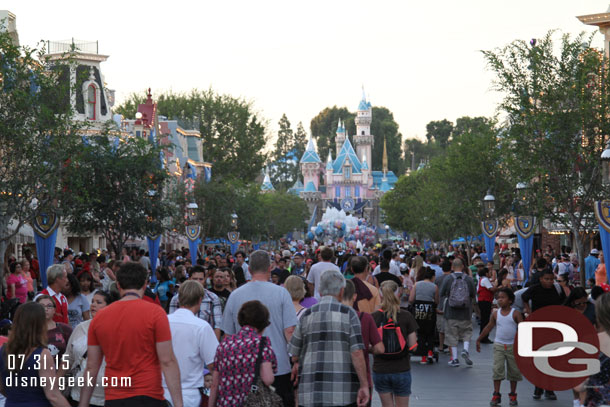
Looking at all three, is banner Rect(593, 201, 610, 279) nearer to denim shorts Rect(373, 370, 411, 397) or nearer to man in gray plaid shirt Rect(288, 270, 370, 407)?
denim shorts Rect(373, 370, 411, 397)

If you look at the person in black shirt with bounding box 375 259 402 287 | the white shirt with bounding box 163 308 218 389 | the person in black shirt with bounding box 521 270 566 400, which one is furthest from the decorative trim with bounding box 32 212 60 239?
the white shirt with bounding box 163 308 218 389

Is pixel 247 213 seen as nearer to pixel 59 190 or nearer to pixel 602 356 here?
pixel 59 190

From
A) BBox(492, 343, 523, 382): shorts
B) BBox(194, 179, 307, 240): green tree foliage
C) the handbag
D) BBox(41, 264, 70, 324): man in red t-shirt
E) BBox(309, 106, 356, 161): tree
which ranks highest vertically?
BBox(309, 106, 356, 161): tree

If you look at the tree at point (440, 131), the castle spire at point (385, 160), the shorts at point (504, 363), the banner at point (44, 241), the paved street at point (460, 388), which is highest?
the tree at point (440, 131)

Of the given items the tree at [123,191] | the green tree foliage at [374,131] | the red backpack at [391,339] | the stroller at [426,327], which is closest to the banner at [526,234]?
the stroller at [426,327]

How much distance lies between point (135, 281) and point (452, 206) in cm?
4030

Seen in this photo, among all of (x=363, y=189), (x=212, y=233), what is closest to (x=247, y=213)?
(x=212, y=233)

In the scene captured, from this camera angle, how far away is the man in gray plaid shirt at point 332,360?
24.6ft

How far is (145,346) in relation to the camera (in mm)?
6273

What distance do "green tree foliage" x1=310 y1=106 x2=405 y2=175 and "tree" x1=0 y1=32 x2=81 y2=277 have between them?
138549mm

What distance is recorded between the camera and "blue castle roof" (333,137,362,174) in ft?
537

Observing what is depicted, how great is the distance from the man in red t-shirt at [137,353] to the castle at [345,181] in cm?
15187

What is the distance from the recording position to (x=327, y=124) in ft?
558

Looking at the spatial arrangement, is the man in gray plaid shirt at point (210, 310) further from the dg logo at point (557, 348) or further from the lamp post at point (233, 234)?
the lamp post at point (233, 234)
